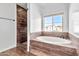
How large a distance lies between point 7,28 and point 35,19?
1.96 ft

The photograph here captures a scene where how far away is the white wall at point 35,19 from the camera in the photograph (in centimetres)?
165

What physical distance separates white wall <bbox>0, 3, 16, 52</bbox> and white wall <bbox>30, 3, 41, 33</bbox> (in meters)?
0.33

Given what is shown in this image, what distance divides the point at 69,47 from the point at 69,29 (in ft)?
0.93

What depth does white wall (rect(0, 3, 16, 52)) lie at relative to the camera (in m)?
1.71

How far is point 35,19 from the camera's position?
1.66 meters

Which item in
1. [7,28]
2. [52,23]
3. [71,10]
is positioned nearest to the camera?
[71,10]

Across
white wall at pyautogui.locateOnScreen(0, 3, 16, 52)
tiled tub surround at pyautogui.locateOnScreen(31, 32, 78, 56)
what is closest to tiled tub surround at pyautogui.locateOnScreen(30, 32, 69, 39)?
tiled tub surround at pyautogui.locateOnScreen(31, 32, 78, 56)

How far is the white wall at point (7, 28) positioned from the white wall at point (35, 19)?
33cm

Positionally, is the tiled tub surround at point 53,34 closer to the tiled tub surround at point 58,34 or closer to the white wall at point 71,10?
the tiled tub surround at point 58,34

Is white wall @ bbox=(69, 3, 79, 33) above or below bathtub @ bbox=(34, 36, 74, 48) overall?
above

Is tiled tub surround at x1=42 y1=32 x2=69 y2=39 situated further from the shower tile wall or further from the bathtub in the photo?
the shower tile wall

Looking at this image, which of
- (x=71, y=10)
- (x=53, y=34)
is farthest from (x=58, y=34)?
(x=71, y=10)

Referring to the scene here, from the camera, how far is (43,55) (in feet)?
5.12

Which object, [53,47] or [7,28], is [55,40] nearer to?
[53,47]
